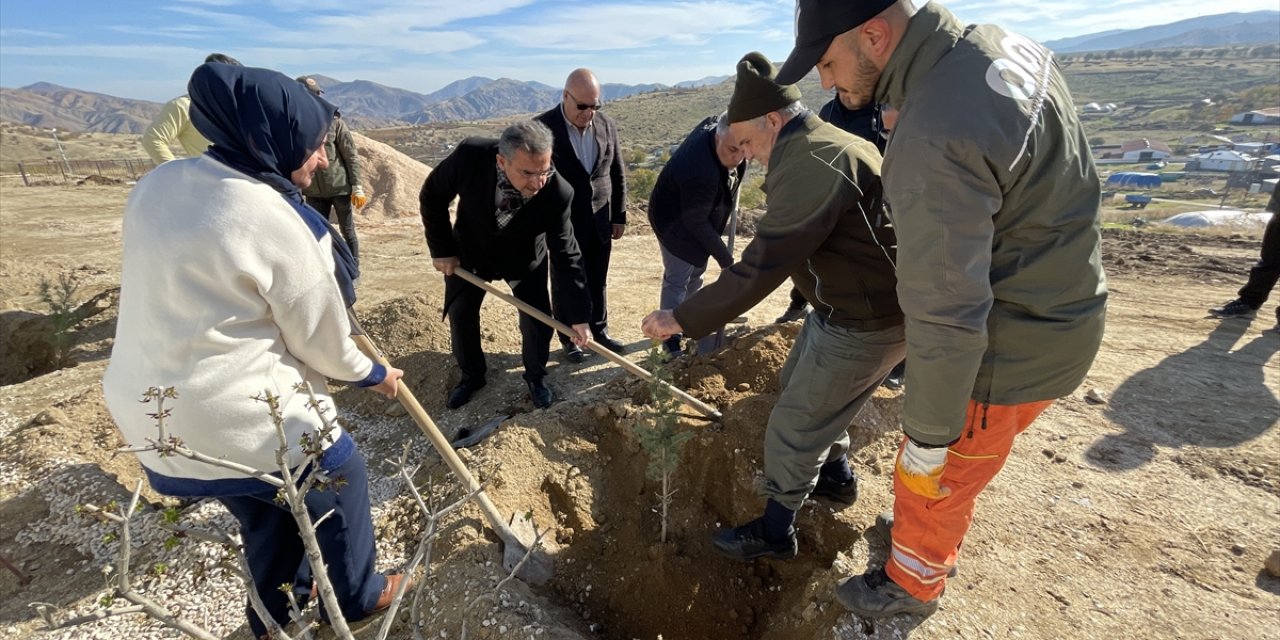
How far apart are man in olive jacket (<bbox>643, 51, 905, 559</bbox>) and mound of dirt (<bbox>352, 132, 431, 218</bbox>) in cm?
1033

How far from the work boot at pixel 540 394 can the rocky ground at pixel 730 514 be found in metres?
0.17

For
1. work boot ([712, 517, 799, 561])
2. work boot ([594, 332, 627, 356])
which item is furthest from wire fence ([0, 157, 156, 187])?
work boot ([712, 517, 799, 561])

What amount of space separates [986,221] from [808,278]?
1009 mm

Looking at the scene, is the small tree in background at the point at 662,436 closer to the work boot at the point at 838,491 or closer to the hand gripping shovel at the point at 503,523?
the hand gripping shovel at the point at 503,523

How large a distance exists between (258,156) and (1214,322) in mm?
7630

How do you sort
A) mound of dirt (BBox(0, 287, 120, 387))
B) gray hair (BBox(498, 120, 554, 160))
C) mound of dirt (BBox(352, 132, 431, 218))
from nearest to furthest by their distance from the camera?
gray hair (BBox(498, 120, 554, 160)) → mound of dirt (BBox(0, 287, 120, 387)) → mound of dirt (BBox(352, 132, 431, 218))

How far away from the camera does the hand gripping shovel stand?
8.59 ft

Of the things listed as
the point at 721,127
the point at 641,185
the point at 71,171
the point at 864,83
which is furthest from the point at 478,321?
the point at 71,171

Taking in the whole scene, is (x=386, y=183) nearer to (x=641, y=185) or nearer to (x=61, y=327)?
(x=61, y=327)

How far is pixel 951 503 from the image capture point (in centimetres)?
203

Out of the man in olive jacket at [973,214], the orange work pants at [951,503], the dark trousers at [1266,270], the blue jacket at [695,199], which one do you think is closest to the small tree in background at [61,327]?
the blue jacket at [695,199]

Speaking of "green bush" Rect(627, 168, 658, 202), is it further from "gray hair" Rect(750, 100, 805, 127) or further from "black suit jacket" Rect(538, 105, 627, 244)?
"gray hair" Rect(750, 100, 805, 127)

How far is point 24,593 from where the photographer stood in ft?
9.99

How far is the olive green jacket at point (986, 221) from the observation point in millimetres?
1519
